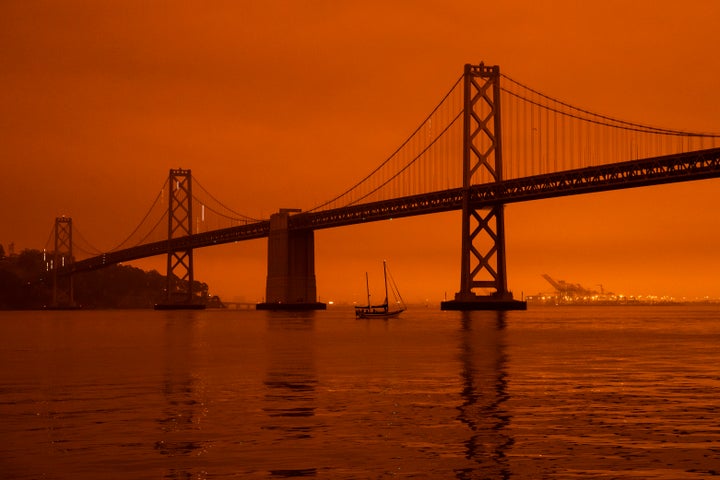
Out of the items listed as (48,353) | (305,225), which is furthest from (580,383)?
(305,225)

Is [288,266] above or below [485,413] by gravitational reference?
above

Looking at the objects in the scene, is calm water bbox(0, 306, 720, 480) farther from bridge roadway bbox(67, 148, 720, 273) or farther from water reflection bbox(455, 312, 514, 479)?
bridge roadway bbox(67, 148, 720, 273)

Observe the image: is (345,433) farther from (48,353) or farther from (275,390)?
(48,353)

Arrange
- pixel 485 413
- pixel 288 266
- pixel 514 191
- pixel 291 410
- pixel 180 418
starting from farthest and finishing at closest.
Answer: pixel 288 266 < pixel 514 191 < pixel 291 410 < pixel 485 413 < pixel 180 418

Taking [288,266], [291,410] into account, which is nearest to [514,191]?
[288,266]

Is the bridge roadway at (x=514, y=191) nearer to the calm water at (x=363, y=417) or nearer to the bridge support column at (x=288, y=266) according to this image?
the bridge support column at (x=288, y=266)

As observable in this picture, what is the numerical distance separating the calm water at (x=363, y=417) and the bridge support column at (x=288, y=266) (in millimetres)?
67677

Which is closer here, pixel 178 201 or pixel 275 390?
pixel 275 390

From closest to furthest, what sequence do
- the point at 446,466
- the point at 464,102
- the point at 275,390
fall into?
the point at 446,466
the point at 275,390
the point at 464,102

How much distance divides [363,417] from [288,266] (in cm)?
8415

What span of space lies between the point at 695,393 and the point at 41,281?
465 feet

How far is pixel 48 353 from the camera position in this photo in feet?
122

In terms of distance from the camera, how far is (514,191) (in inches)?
→ 3137

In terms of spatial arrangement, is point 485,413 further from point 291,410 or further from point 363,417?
point 291,410
